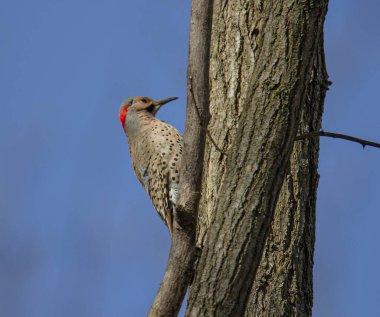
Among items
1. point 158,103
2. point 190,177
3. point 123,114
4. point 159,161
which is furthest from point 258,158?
point 123,114

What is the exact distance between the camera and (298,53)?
329cm

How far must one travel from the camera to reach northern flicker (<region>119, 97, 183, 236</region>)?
6.00 meters

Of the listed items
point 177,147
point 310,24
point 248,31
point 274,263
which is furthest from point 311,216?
point 177,147

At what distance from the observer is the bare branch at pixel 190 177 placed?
3.44 metres

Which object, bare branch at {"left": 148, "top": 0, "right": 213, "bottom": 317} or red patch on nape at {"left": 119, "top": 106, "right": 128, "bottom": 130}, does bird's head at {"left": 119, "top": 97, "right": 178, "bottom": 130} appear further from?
bare branch at {"left": 148, "top": 0, "right": 213, "bottom": 317}

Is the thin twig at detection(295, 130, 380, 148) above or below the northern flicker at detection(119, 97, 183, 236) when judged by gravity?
below

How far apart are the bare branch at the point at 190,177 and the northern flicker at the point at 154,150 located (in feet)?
7.17

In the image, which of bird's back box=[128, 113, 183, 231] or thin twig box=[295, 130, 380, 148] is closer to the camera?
thin twig box=[295, 130, 380, 148]

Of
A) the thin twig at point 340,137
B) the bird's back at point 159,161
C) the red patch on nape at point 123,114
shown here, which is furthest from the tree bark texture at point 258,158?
the red patch on nape at point 123,114

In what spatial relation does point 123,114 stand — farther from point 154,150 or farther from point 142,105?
point 154,150

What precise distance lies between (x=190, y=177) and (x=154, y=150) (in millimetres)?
2778

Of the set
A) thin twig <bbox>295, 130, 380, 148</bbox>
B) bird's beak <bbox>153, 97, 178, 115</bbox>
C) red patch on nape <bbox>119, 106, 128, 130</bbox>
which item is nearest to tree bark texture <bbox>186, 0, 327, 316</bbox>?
thin twig <bbox>295, 130, 380, 148</bbox>

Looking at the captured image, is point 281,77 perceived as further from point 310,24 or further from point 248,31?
point 248,31

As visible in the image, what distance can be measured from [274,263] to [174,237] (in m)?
0.96
